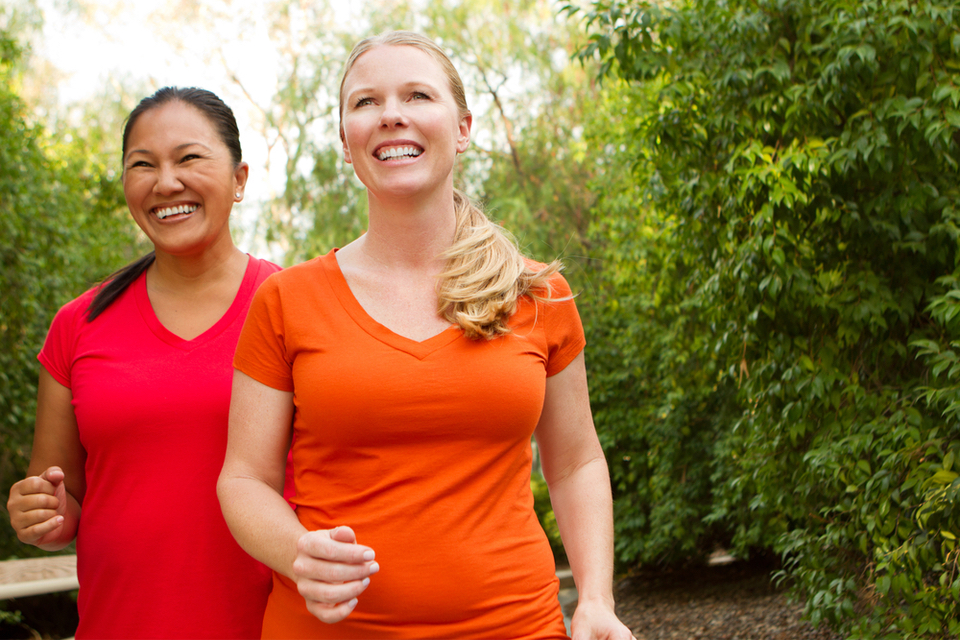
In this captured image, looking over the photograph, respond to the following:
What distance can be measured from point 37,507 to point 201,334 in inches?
20.3

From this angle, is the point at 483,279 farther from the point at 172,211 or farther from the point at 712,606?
the point at 712,606

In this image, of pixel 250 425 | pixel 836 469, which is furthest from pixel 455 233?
pixel 836 469

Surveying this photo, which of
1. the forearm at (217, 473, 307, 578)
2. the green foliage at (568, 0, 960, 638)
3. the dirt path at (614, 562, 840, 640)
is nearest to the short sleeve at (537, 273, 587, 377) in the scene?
the forearm at (217, 473, 307, 578)

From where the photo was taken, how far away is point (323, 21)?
1516cm

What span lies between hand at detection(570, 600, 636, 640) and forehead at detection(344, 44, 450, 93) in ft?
3.49

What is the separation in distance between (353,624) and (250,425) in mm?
413

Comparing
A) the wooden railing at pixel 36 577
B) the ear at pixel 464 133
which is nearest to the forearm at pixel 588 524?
the ear at pixel 464 133

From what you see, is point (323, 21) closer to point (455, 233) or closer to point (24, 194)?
point (24, 194)

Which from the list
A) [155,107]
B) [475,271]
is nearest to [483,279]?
[475,271]

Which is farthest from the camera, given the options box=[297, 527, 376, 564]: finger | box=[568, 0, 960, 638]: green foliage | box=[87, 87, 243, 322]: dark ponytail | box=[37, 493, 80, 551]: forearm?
box=[568, 0, 960, 638]: green foliage

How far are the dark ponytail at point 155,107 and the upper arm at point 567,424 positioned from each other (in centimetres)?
105

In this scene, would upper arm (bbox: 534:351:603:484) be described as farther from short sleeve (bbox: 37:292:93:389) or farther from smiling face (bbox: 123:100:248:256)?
short sleeve (bbox: 37:292:93:389)

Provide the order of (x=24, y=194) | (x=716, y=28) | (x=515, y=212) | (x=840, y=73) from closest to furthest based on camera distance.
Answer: (x=840, y=73), (x=716, y=28), (x=24, y=194), (x=515, y=212)

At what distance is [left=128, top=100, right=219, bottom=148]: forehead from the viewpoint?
Answer: 203 cm
